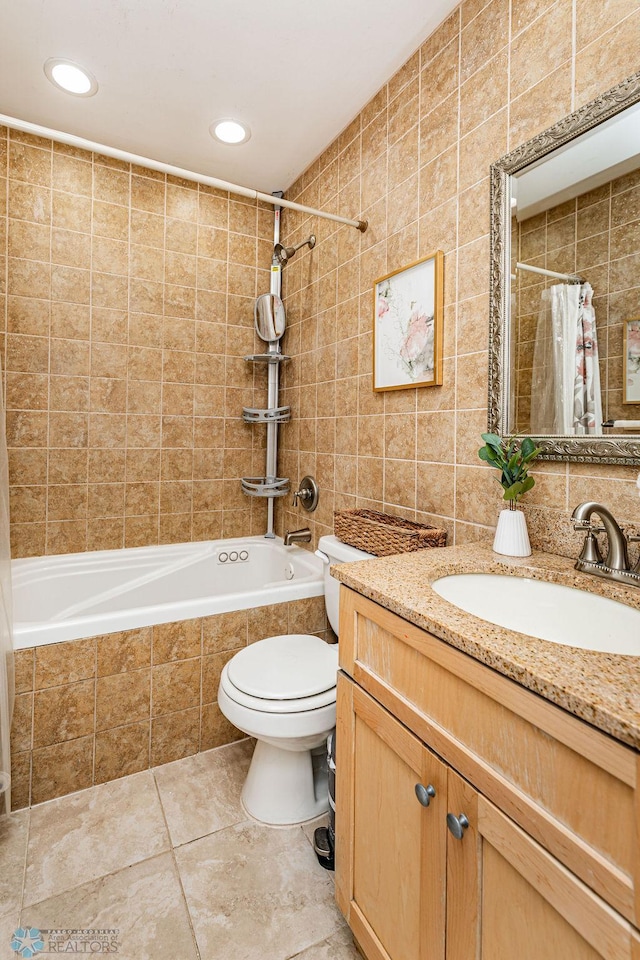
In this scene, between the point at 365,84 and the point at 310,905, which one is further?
the point at 365,84

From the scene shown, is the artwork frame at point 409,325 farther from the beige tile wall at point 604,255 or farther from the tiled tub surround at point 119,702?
the tiled tub surround at point 119,702

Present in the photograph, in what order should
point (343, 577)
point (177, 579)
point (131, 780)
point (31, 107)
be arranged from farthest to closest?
point (177, 579)
point (31, 107)
point (131, 780)
point (343, 577)

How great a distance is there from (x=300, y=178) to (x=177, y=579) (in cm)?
221

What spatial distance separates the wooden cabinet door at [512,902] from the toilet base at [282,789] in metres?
0.81

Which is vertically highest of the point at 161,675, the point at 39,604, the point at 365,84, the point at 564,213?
the point at 365,84

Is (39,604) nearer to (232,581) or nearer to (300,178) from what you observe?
(232,581)

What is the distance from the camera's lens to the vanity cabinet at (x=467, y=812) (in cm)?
53

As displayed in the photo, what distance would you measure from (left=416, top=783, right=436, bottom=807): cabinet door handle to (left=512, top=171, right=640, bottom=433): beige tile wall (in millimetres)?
863

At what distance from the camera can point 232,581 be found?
2.58 metres

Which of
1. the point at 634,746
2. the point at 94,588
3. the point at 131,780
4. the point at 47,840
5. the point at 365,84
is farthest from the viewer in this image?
the point at 94,588

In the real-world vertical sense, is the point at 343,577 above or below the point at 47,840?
above

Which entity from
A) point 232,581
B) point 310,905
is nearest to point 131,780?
point 310,905

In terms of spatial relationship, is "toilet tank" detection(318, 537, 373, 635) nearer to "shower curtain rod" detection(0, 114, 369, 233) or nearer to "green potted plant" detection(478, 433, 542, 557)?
"green potted plant" detection(478, 433, 542, 557)

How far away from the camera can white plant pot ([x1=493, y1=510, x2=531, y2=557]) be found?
1188mm
